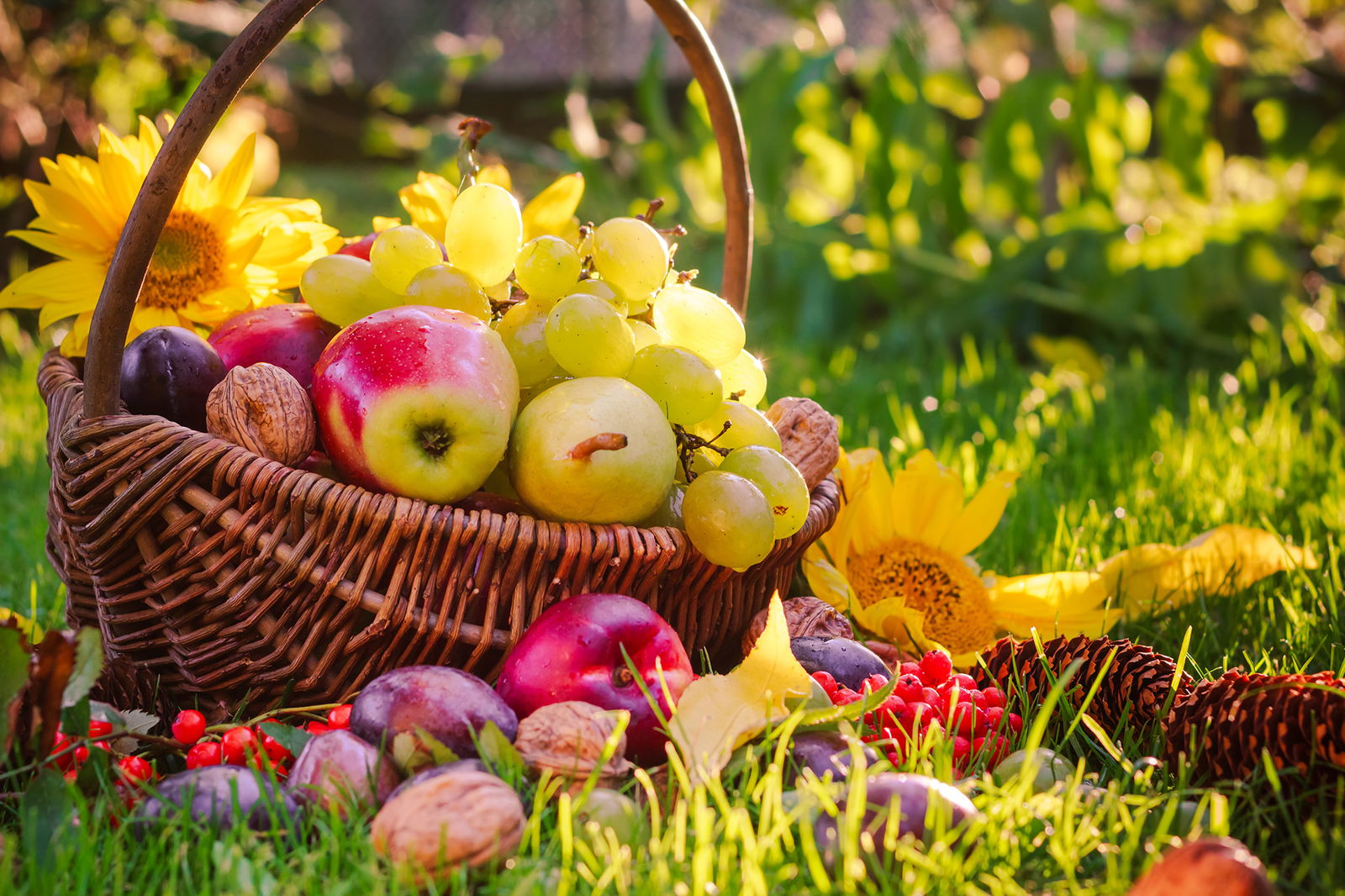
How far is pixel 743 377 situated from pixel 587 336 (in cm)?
31

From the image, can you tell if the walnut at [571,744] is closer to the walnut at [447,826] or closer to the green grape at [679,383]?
the walnut at [447,826]

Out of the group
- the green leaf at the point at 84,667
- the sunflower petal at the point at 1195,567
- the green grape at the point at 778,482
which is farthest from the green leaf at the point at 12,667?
the sunflower petal at the point at 1195,567

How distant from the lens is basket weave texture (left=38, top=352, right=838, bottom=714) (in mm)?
1130

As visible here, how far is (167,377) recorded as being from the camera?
127 cm

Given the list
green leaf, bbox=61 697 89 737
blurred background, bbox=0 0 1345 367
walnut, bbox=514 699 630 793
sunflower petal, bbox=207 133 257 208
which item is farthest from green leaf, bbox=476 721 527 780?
blurred background, bbox=0 0 1345 367

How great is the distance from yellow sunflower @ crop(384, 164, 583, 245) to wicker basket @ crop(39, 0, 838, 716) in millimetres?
413

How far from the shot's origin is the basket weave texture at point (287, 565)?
3.71 feet

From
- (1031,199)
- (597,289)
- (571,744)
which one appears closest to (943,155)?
(1031,199)

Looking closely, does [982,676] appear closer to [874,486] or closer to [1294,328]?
[874,486]

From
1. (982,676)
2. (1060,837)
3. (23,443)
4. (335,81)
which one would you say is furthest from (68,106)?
(1060,837)

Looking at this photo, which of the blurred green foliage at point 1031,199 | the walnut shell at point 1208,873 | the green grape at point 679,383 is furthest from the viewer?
the blurred green foliage at point 1031,199

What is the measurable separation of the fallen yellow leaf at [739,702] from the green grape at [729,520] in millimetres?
109

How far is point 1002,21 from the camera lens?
13.3ft

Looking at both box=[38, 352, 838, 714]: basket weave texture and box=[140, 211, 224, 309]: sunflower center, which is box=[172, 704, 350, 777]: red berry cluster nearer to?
box=[38, 352, 838, 714]: basket weave texture
